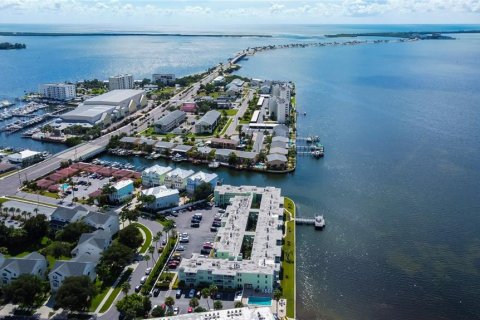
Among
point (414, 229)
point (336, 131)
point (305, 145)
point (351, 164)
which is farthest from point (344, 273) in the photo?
point (336, 131)

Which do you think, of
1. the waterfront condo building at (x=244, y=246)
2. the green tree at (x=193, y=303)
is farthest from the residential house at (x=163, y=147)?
the green tree at (x=193, y=303)

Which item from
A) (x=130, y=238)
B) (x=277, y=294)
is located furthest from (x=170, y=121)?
(x=277, y=294)

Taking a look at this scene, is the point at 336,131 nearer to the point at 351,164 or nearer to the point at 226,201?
the point at 351,164

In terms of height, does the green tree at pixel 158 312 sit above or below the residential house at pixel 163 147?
below

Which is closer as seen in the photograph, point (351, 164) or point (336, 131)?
point (351, 164)

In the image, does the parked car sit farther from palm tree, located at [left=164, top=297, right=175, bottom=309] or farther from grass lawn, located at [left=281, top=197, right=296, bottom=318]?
grass lawn, located at [left=281, top=197, right=296, bottom=318]

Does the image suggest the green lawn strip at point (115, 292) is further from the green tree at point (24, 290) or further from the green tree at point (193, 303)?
the green tree at point (193, 303)

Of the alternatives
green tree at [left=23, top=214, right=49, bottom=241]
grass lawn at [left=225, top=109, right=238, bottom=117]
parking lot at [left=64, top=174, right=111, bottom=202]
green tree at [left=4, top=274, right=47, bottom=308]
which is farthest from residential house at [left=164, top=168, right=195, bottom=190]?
grass lawn at [left=225, top=109, right=238, bottom=117]
